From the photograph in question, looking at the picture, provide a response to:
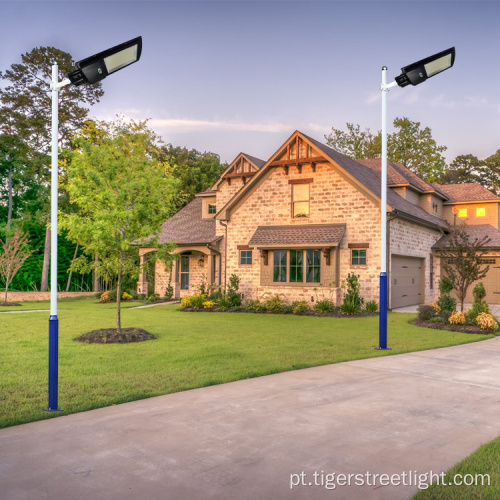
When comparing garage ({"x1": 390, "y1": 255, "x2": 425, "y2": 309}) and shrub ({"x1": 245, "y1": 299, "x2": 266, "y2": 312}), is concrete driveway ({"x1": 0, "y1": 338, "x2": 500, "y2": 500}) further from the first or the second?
garage ({"x1": 390, "y1": 255, "x2": 425, "y2": 309})

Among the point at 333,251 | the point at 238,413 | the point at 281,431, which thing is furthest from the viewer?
the point at 333,251

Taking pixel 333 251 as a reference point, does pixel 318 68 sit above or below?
above

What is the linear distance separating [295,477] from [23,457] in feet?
8.37

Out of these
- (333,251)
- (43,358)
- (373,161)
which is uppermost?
(373,161)

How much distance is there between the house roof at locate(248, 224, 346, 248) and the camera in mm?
21406

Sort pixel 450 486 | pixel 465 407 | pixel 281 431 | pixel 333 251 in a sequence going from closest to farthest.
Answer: pixel 450 486, pixel 281 431, pixel 465 407, pixel 333 251

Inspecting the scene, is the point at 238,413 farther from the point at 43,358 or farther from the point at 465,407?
the point at 43,358

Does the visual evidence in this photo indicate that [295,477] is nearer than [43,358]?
Yes

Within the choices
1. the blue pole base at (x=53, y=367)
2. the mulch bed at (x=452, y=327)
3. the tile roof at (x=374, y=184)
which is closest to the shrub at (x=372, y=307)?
the mulch bed at (x=452, y=327)

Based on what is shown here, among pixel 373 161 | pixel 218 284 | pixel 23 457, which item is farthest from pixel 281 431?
pixel 373 161

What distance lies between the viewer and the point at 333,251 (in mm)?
21562

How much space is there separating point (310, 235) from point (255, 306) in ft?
13.0

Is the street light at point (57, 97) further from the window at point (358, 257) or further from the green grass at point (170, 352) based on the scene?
the window at point (358, 257)

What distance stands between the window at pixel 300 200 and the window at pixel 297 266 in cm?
195
